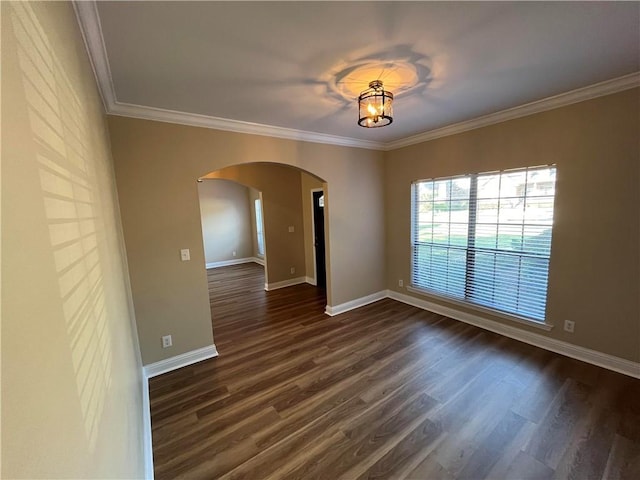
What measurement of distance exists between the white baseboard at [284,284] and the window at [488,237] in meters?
2.71

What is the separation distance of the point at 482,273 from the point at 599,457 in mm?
2028

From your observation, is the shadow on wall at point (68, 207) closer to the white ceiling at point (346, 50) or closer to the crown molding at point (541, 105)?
the white ceiling at point (346, 50)

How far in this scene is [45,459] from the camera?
416 millimetres

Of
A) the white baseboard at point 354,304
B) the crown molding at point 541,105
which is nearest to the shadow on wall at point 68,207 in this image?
the white baseboard at point 354,304

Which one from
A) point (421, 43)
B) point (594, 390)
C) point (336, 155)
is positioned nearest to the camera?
point (421, 43)

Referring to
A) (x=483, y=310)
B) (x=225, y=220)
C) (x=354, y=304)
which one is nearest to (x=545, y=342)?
(x=483, y=310)

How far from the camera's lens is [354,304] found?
4.41 metres

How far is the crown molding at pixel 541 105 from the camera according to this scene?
237 cm

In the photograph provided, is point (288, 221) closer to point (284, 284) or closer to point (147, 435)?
point (284, 284)

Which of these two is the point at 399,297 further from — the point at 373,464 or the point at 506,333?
the point at 373,464

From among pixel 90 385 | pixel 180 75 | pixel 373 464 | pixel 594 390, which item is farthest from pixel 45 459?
pixel 594 390

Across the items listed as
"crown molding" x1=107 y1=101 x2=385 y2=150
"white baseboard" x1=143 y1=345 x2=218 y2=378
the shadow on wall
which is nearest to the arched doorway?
"crown molding" x1=107 y1=101 x2=385 y2=150

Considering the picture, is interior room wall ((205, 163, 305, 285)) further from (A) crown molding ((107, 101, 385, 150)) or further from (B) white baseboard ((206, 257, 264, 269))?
(B) white baseboard ((206, 257, 264, 269))

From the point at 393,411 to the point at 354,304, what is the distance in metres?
2.19
